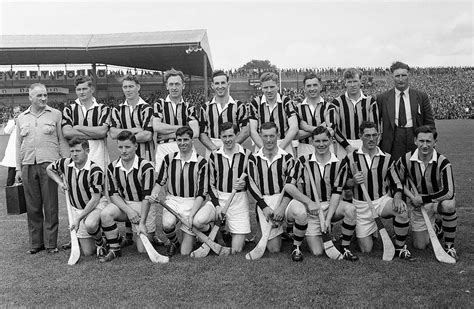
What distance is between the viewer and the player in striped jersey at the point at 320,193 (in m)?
4.40

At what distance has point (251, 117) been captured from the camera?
5109 mm

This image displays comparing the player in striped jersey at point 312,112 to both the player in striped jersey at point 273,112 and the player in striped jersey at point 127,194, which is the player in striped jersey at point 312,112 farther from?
the player in striped jersey at point 127,194

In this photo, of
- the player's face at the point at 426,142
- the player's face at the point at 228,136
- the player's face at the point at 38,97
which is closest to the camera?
the player's face at the point at 426,142

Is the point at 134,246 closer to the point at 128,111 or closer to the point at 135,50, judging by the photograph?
the point at 128,111

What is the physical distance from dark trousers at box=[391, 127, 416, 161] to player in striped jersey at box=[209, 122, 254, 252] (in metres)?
1.63

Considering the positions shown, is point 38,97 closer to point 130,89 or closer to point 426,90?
point 130,89

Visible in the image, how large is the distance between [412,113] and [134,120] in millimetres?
3012

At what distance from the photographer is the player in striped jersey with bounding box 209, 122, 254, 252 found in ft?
15.3

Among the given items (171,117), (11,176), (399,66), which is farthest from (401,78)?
(11,176)

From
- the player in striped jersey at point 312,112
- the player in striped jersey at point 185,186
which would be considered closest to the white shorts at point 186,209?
the player in striped jersey at point 185,186

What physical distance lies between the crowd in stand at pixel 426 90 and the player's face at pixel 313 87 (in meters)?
25.5

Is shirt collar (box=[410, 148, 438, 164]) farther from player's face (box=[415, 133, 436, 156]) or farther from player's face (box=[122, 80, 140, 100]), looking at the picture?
player's face (box=[122, 80, 140, 100])

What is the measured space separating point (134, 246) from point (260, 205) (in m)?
1.48

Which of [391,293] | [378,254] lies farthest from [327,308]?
[378,254]
